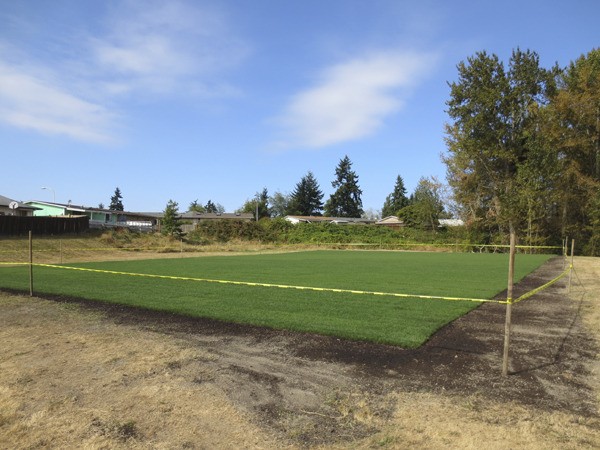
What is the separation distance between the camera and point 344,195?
96625 millimetres

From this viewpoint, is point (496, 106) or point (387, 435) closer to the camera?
point (387, 435)

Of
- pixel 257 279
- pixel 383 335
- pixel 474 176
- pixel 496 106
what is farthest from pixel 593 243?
pixel 383 335

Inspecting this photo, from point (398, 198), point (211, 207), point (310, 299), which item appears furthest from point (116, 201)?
point (310, 299)

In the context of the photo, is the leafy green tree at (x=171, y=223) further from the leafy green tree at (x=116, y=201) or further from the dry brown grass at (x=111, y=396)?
the leafy green tree at (x=116, y=201)

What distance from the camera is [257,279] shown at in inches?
586

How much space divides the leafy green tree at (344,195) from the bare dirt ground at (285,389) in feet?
293

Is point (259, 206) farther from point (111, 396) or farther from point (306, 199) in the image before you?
point (111, 396)

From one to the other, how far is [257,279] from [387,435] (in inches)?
456

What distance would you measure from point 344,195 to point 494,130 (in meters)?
58.3

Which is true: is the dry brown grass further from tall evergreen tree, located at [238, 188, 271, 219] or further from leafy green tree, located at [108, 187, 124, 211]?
A: leafy green tree, located at [108, 187, 124, 211]

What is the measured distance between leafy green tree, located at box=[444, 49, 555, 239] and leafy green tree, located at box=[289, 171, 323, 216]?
5727 cm

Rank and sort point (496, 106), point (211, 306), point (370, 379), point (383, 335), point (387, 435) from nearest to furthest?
point (387, 435) → point (370, 379) → point (383, 335) → point (211, 306) → point (496, 106)

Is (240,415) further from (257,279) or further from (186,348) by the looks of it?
(257,279)

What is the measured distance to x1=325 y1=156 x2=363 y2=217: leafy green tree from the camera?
317 feet
